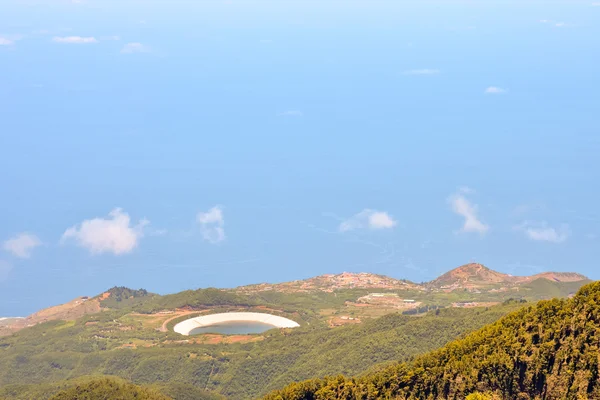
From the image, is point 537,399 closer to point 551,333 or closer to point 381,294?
point 551,333

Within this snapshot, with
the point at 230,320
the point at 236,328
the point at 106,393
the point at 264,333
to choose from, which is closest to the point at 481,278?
the point at 230,320

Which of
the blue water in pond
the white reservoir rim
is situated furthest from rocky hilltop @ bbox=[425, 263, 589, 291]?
the blue water in pond

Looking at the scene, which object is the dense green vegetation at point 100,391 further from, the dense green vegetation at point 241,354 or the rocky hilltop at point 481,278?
the rocky hilltop at point 481,278

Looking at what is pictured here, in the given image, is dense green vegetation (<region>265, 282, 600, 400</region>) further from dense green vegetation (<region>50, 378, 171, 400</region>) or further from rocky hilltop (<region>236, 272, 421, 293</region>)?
rocky hilltop (<region>236, 272, 421, 293</region>)

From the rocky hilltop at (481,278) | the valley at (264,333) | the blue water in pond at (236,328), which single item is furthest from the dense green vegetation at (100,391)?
the rocky hilltop at (481,278)

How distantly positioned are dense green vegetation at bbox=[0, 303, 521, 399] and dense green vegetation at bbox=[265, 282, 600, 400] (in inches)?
724

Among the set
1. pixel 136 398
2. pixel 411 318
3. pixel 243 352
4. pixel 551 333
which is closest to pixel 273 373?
pixel 243 352

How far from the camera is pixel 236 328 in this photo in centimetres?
9556

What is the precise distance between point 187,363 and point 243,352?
236 inches

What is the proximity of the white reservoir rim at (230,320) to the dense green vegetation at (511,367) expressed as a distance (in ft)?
143

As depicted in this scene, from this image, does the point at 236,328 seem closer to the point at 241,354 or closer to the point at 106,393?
the point at 241,354

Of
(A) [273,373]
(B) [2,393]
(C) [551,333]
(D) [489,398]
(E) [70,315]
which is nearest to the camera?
(D) [489,398]

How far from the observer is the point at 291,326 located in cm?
9456

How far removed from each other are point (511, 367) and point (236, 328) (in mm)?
53405
